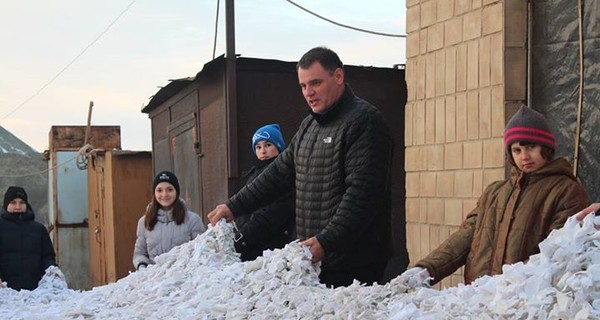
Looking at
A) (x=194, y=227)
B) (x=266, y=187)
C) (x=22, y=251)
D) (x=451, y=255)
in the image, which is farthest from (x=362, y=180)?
(x=22, y=251)

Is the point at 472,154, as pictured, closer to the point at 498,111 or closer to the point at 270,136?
the point at 498,111

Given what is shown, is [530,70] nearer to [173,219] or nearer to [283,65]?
[173,219]

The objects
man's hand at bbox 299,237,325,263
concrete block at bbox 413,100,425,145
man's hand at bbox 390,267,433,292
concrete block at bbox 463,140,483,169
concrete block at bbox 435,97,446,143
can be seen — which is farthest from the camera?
concrete block at bbox 413,100,425,145

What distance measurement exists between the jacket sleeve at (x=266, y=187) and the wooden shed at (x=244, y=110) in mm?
2760

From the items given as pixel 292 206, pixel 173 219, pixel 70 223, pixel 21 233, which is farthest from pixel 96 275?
pixel 292 206

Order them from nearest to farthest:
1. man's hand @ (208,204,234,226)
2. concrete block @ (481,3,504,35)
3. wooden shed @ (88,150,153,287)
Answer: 1. man's hand @ (208,204,234,226)
2. concrete block @ (481,3,504,35)
3. wooden shed @ (88,150,153,287)

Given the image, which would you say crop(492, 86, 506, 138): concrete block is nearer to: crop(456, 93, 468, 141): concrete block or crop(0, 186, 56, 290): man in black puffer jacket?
crop(456, 93, 468, 141): concrete block

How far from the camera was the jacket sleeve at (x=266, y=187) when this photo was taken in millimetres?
3816

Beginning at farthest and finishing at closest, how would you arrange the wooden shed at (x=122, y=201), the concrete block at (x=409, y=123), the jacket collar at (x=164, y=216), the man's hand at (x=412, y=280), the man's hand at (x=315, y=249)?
the wooden shed at (x=122, y=201), the jacket collar at (x=164, y=216), the concrete block at (x=409, y=123), the man's hand at (x=315, y=249), the man's hand at (x=412, y=280)

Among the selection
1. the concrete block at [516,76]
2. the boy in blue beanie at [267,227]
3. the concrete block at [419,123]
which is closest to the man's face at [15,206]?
the boy in blue beanie at [267,227]

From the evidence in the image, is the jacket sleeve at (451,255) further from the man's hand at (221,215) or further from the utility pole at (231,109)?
the utility pole at (231,109)

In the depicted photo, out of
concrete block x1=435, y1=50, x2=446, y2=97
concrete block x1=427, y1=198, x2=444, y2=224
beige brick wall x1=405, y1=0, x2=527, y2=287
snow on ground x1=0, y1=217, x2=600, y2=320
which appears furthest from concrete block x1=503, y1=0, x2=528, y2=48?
snow on ground x1=0, y1=217, x2=600, y2=320

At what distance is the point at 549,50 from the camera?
4055 mm

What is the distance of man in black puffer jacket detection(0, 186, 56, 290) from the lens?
5949 mm
